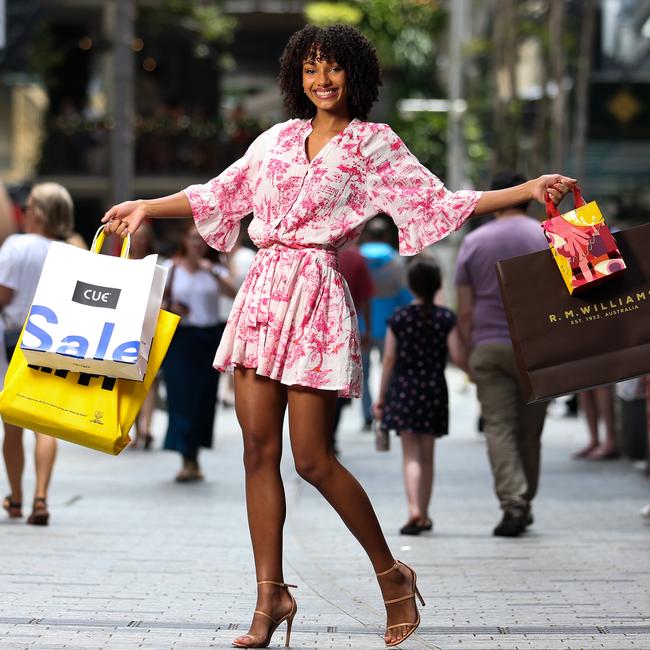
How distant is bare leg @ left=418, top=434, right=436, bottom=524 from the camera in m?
9.20

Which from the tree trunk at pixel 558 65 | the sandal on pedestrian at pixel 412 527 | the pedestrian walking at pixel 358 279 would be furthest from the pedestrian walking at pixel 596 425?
the tree trunk at pixel 558 65

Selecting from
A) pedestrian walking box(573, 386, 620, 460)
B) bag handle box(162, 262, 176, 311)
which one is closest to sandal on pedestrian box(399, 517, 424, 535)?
bag handle box(162, 262, 176, 311)

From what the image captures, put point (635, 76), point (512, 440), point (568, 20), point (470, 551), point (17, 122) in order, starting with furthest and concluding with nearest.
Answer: point (17, 122) < point (568, 20) < point (635, 76) < point (512, 440) < point (470, 551)

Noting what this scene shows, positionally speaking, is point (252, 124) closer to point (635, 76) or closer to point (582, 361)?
point (635, 76)

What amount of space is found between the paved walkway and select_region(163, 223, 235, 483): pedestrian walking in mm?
337

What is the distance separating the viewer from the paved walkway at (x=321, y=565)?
5895 mm

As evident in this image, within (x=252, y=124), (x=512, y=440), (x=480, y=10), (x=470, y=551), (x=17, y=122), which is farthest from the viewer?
(x=480, y=10)

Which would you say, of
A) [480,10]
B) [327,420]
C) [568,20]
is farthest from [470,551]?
[480,10]

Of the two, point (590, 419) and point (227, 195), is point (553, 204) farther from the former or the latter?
point (590, 419)

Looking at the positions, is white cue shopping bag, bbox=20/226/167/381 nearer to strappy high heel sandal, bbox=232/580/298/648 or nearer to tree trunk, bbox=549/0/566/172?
strappy high heel sandal, bbox=232/580/298/648

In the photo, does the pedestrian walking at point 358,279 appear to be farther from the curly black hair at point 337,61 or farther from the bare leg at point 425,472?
the curly black hair at point 337,61

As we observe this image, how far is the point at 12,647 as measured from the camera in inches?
214

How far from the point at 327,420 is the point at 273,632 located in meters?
0.76

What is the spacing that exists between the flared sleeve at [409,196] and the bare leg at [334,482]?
2.13 ft
